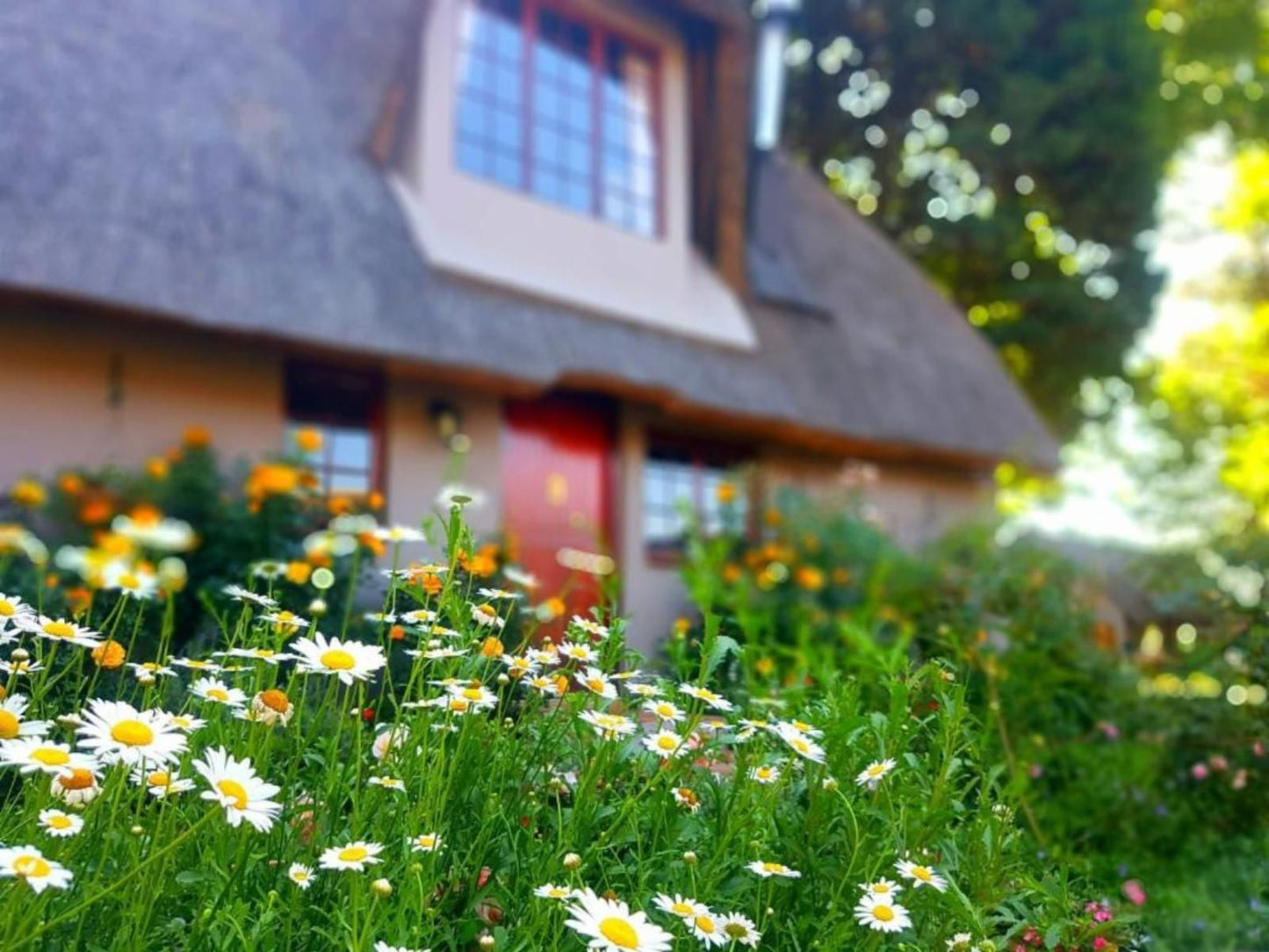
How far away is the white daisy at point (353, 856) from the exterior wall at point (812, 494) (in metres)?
4.11

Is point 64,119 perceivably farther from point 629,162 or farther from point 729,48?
point 729,48

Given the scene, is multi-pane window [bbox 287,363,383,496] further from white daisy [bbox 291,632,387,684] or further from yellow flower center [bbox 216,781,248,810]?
yellow flower center [bbox 216,781,248,810]

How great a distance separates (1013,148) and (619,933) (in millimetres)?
12728

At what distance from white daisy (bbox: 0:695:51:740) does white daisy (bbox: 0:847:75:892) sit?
224mm

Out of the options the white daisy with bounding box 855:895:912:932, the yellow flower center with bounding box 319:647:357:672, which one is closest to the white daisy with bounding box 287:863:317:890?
the yellow flower center with bounding box 319:647:357:672

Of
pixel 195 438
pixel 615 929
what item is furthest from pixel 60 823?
pixel 195 438

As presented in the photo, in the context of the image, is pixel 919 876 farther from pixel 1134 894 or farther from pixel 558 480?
pixel 558 480

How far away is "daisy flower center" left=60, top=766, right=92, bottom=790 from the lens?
136 cm

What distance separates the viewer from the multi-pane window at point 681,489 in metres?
8.42

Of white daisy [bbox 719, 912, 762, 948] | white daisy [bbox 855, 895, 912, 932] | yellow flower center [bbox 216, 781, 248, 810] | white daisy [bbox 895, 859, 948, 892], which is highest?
yellow flower center [bbox 216, 781, 248, 810]

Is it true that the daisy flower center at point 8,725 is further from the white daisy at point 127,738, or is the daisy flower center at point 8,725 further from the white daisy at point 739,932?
the white daisy at point 739,932

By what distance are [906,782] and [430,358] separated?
16.4ft

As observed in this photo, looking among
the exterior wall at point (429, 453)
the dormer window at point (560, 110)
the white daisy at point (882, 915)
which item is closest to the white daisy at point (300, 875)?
the white daisy at point (882, 915)

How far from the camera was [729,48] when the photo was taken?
8.65 meters
